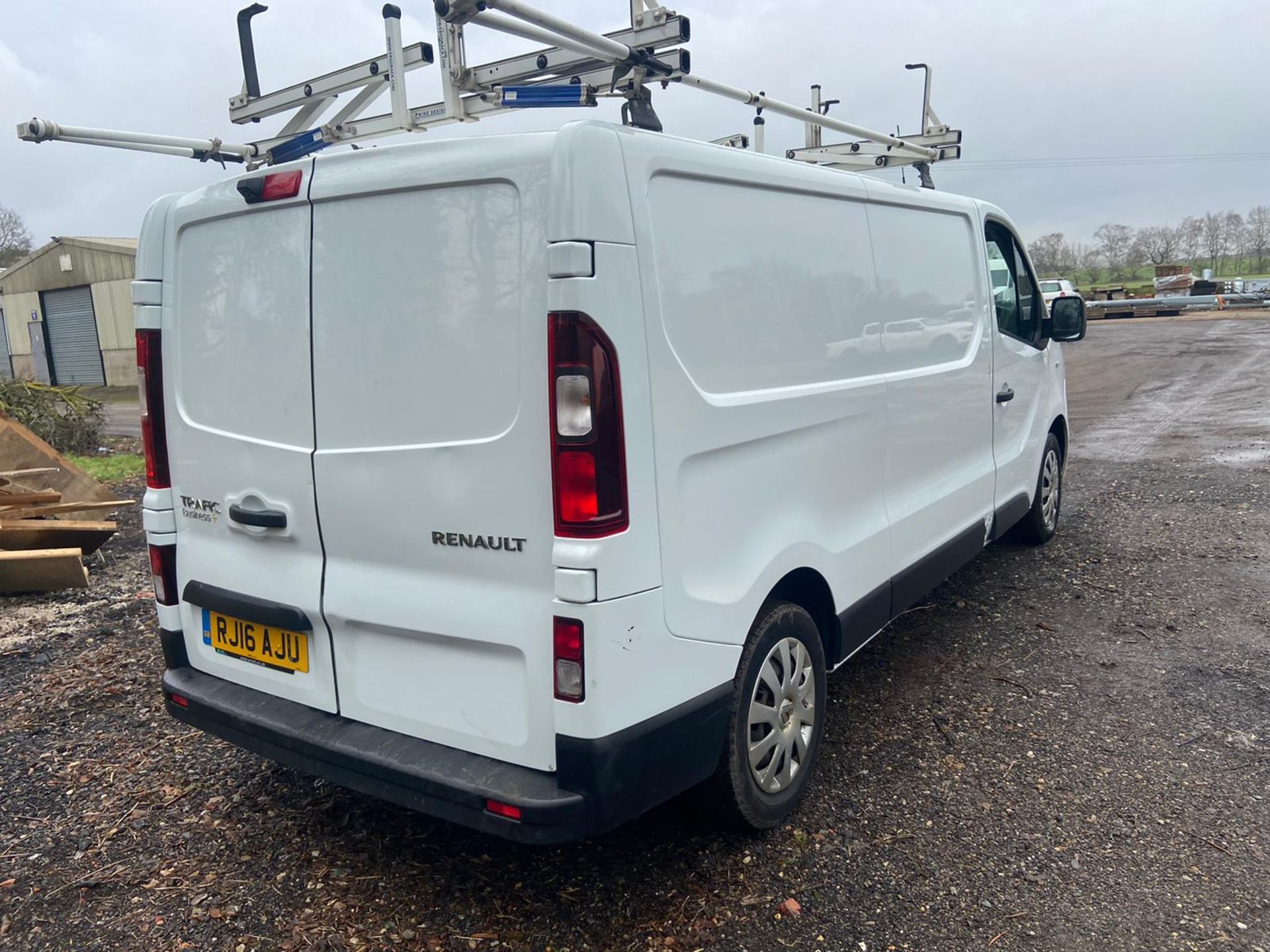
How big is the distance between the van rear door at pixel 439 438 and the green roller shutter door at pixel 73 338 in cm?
2836

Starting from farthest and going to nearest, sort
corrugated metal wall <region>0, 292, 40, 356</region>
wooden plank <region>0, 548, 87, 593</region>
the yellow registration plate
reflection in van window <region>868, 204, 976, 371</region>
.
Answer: corrugated metal wall <region>0, 292, 40, 356</region>
wooden plank <region>0, 548, 87, 593</region>
reflection in van window <region>868, 204, 976, 371</region>
the yellow registration plate

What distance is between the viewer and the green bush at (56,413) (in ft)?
34.9

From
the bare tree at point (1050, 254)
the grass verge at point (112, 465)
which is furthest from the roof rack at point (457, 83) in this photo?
the bare tree at point (1050, 254)

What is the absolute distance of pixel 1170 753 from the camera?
139 inches

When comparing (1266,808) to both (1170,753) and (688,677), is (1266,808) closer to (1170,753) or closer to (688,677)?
(1170,753)

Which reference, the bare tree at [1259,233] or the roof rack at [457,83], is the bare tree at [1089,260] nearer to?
the bare tree at [1259,233]

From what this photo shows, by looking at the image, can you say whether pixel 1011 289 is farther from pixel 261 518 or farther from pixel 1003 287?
pixel 261 518

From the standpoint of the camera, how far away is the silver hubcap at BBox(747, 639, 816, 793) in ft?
9.77

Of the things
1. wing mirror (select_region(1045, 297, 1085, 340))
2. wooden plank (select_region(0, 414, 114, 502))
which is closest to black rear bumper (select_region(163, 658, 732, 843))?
wing mirror (select_region(1045, 297, 1085, 340))

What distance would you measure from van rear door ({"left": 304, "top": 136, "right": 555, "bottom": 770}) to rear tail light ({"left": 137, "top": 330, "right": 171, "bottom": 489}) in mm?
802

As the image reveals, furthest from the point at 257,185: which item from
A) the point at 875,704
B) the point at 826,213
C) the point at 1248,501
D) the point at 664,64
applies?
the point at 1248,501

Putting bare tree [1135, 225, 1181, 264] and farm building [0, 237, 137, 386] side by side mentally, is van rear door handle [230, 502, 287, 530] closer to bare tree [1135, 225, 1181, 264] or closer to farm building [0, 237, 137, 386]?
farm building [0, 237, 137, 386]

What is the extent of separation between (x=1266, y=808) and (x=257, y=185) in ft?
12.5

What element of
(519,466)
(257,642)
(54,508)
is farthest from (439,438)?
(54,508)
